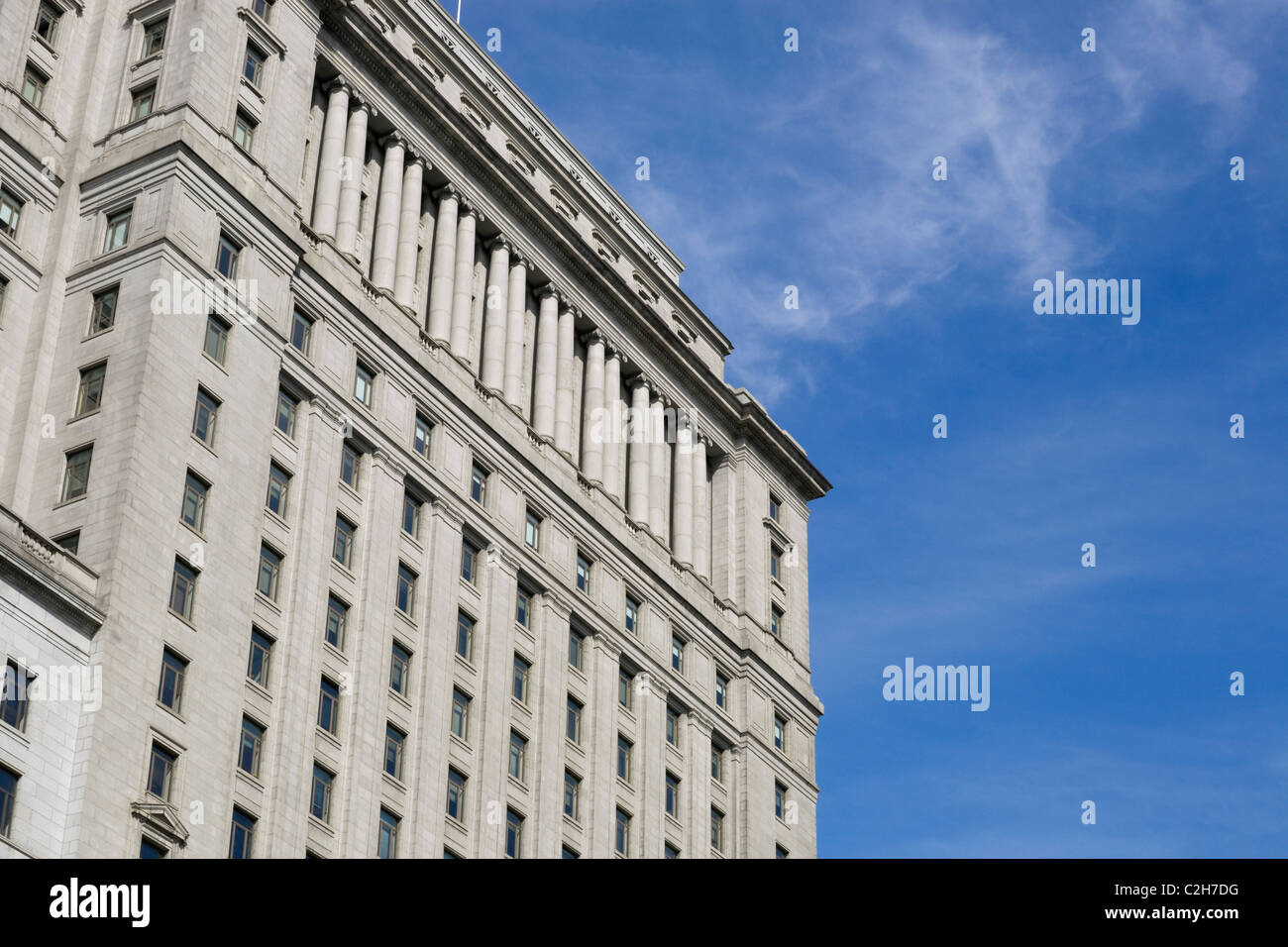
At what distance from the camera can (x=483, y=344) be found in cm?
8475

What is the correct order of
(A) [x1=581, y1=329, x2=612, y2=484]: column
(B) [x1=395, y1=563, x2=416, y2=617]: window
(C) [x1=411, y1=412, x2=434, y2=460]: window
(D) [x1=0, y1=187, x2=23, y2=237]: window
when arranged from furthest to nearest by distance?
1. (A) [x1=581, y1=329, x2=612, y2=484]: column
2. (C) [x1=411, y1=412, x2=434, y2=460]: window
3. (B) [x1=395, y1=563, x2=416, y2=617]: window
4. (D) [x1=0, y1=187, x2=23, y2=237]: window

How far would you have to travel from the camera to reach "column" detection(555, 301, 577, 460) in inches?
3413

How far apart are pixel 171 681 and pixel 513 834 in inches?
740

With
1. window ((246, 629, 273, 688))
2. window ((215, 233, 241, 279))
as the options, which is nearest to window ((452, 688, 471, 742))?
window ((246, 629, 273, 688))

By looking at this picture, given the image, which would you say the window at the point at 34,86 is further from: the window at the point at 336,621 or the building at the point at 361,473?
the window at the point at 336,621

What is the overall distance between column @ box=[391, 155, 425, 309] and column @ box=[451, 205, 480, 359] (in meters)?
2.16

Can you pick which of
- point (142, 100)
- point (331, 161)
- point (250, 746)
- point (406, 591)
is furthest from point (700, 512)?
point (250, 746)

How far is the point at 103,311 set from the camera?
6550 centimetres

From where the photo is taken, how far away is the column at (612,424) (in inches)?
3524

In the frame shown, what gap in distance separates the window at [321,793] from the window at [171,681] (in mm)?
6950

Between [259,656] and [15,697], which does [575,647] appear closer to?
[259,656]

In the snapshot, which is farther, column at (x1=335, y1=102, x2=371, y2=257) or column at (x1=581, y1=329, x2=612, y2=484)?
column at (x1=581, y1=329, x2=612, y2=484)

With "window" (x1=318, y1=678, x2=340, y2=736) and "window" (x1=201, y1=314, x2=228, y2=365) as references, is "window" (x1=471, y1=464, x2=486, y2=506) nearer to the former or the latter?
"window" (x1=318, y1=678, x2=340, y2=736)
